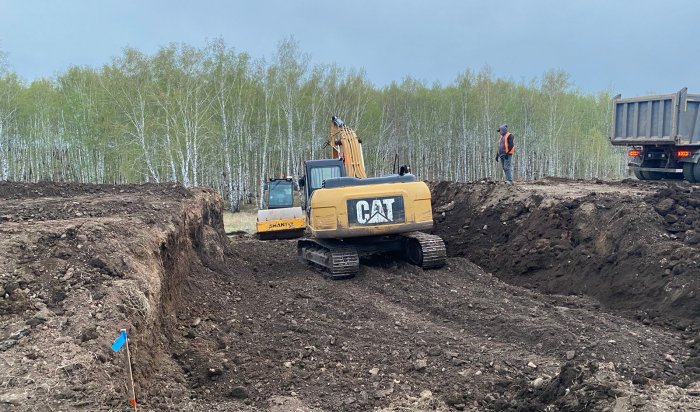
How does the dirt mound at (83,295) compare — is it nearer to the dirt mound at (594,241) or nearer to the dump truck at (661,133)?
the dirt mound at (594,241)

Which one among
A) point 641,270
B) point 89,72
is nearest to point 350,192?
point 641,270

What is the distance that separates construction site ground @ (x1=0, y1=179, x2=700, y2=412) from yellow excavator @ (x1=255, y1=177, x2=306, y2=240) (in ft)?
12.9

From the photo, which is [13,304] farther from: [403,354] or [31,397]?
[403,354]

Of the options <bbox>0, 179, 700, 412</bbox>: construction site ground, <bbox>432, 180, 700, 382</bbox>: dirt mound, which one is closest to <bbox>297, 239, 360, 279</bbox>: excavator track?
<bbox>0, 179, 700, 412</bbox>: construction site ground

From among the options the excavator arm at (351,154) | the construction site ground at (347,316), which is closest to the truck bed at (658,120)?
the construction site ground at (347,316)

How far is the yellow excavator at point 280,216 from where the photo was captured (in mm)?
15711

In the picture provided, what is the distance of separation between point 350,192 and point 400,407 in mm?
5627

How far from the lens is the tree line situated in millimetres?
27672

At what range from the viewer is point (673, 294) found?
7.76m

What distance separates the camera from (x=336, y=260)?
33.3 ft

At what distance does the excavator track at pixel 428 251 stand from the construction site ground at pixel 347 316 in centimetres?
25

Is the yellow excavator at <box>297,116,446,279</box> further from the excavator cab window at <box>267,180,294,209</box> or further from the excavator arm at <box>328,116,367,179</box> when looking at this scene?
the excavator cab window at <box>267,180,294,209</box>

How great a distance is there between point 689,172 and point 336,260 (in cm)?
1000

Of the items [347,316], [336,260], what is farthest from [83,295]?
[336,260]
